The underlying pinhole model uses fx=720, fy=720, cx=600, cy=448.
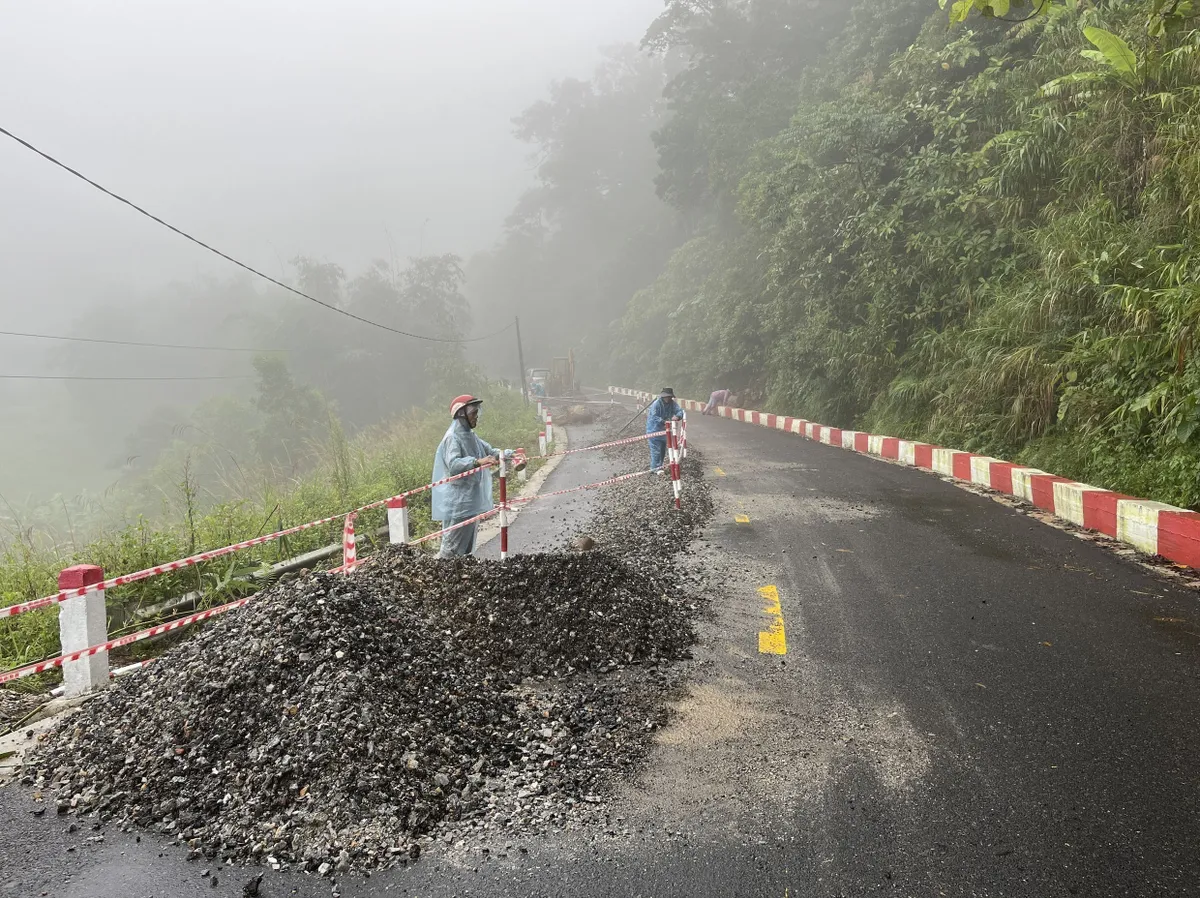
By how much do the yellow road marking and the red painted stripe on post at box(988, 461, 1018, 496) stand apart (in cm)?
515

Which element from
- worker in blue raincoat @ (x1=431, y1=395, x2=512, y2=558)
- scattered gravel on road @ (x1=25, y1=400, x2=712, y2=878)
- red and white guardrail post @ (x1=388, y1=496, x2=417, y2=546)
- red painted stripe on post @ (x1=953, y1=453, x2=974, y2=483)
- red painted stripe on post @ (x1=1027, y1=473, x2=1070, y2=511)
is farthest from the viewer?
red painted stripe on post @ (x1=953, y1=453, x2=974, y2=483)

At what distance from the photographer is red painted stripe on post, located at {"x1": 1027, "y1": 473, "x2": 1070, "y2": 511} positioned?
7.99 meters

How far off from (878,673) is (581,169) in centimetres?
7717

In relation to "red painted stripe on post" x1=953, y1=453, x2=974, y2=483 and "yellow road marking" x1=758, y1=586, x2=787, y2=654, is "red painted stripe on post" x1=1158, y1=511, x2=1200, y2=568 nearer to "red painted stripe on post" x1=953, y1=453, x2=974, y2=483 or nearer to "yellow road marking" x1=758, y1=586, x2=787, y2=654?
"yellow road marking" x1=758, y1=586, x2=787, y2=654

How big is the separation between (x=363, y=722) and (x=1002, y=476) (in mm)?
8730

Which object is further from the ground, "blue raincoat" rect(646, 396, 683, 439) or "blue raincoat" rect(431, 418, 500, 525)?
"blue raincoat" rect(646, 396, 683, 439)

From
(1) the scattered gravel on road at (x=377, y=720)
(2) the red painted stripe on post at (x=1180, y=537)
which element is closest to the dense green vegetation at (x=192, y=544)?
(1) the scattered gravel on road at (x=377, y=720)

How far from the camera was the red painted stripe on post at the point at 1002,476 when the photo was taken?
912 cm

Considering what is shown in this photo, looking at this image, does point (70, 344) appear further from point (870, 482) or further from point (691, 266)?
point (870, 482)

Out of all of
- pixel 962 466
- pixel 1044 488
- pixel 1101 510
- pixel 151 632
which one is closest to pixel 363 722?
pixel 151 632

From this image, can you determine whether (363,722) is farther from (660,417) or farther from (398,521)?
(660,417)

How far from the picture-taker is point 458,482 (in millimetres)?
7098

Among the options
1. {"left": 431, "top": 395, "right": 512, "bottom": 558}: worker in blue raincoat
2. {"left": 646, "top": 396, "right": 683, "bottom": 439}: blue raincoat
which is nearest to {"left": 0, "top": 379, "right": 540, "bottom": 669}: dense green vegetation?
{"left": 431, "top": 395, "right": 512, "bottom": 558}: worker in blue raincoat

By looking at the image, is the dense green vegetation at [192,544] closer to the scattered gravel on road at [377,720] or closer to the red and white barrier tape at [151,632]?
the red and white barrier tape at [151,632]
